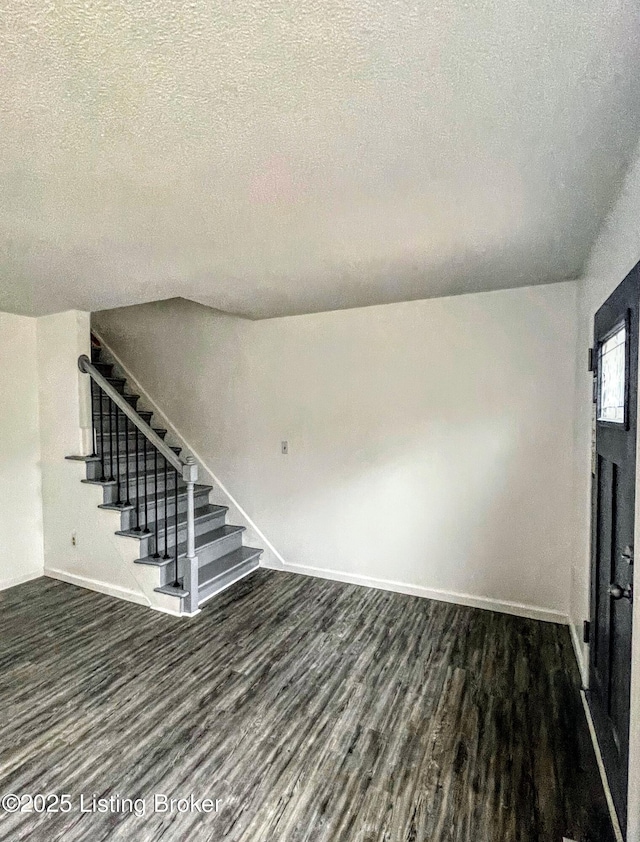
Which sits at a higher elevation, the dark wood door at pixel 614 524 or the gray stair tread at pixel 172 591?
the dark wood door at pixel 614 524

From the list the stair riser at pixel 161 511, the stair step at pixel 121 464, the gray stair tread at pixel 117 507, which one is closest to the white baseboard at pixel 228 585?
the stair riser at pixel 161 511

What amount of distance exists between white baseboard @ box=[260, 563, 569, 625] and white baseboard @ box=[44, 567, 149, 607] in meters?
1.16

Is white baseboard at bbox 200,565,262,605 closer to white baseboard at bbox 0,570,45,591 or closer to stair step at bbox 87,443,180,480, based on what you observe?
stair step at bbox 87,443,180,480

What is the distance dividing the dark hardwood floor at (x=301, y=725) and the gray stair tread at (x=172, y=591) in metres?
0.18

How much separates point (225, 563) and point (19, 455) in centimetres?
206

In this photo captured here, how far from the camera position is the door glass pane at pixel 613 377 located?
149 cm

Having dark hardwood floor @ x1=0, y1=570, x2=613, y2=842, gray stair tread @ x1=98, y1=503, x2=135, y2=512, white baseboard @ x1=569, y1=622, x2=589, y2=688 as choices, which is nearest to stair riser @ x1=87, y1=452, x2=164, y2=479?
gray stair tread @ x1=98, y1=503, x2=135, y2=512

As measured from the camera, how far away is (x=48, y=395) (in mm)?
3680

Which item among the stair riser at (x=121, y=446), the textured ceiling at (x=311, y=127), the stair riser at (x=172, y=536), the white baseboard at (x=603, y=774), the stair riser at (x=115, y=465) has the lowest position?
the white baseboard at (x=603, y=774)

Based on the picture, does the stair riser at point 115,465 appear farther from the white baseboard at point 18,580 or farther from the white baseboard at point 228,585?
the white baseboard at point 228,585

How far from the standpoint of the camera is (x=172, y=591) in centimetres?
306

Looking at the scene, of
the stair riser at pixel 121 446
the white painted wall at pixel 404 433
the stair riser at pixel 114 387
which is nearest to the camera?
the white painted wall at pixel 404 433

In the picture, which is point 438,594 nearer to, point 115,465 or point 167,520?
point 167,520

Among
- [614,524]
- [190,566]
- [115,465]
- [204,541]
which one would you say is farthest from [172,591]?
[614,524]
